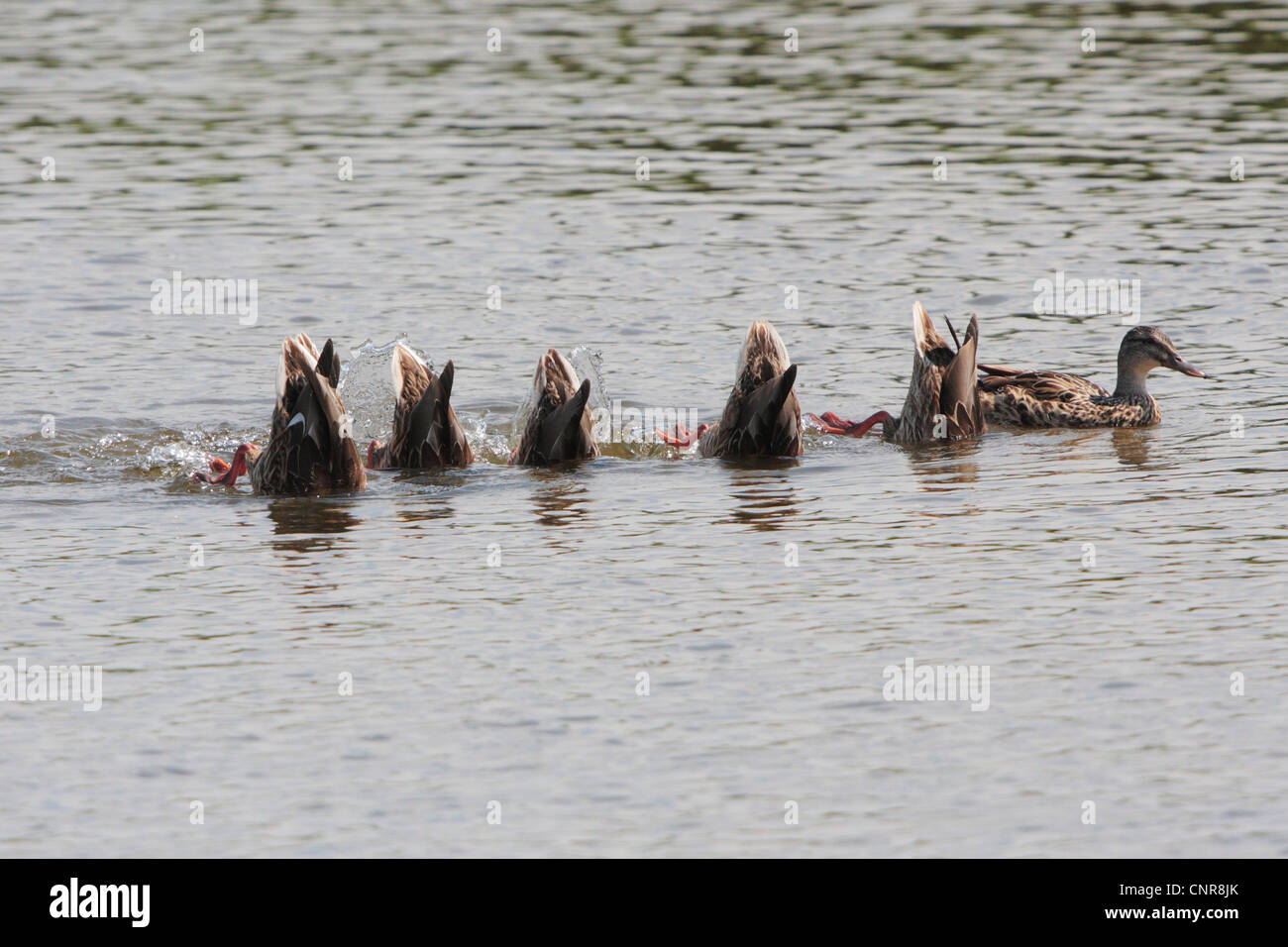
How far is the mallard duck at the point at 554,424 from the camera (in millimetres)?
12070

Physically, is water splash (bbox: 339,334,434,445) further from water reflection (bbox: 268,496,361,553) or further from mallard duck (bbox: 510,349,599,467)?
water reflection (bbox: 268,496,361,553)

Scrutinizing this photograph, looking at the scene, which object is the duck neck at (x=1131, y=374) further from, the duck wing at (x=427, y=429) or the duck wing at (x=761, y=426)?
the duck wing at (x=427, y=429)

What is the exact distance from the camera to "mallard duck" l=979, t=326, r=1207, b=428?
43.3ft

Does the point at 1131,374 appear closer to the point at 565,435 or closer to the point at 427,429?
the point at 565,435

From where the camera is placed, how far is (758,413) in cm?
1216

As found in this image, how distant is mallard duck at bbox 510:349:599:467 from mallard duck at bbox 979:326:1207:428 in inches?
114

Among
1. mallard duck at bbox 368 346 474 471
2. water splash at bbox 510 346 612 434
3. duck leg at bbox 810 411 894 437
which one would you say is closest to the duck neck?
duck leg at bbox 810 411 894 437

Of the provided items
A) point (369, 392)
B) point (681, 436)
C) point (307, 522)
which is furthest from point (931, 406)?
point (307, 522)

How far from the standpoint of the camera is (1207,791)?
674 centimetres

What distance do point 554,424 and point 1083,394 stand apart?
12.1 ft

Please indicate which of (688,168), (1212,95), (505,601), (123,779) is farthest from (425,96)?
(123,779)

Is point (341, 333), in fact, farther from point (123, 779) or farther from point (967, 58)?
point (967, 58)

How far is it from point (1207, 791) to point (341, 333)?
31.3ft

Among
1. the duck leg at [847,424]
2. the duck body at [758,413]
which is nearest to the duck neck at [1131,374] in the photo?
the duck leg at [847,424]
